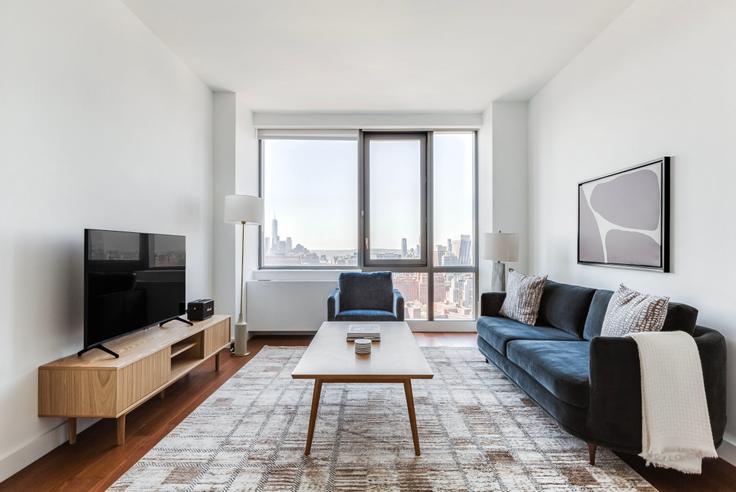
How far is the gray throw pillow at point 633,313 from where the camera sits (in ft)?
6.89

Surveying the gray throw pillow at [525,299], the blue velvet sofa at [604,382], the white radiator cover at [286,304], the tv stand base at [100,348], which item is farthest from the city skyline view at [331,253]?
the tv stand base at [100,348]

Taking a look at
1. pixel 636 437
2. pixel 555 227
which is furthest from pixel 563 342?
pixel 555 227

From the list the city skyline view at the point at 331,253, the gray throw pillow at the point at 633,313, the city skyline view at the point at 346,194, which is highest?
the city skyline view at the point at 346,194

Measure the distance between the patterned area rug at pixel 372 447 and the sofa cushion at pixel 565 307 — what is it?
70 cm

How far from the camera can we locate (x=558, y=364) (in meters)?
2.19

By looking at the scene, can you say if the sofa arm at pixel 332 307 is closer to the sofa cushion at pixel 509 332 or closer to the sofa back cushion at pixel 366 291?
the sofa back cushion at pixel 366 291

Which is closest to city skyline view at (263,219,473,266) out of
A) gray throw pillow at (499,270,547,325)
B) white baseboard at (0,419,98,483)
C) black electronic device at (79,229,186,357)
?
gray throw pillow at (499,270,547,325)

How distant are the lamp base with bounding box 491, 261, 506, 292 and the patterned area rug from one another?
1.37 m

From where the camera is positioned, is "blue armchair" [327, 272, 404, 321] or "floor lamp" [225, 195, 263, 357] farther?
"blue armchair" [327, 272, 404, 321]

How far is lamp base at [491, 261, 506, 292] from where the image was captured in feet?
13.6

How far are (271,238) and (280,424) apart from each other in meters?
3.10

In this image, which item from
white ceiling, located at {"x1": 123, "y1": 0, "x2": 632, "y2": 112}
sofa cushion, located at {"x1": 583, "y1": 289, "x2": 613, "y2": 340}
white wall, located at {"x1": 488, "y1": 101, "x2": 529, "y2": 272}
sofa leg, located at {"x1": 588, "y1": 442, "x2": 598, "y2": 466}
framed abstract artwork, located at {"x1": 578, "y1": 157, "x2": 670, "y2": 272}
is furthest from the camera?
white wall, located at {"x1": 488, "y1": 101, "x2": 529, "y2": 272}

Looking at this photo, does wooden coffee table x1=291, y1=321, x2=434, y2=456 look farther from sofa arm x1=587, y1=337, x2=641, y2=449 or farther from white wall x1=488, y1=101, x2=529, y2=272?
white wall x1=488, y1=101, x2=529, y2=272

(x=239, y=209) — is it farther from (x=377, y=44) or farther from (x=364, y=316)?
(x=377, y=44)
